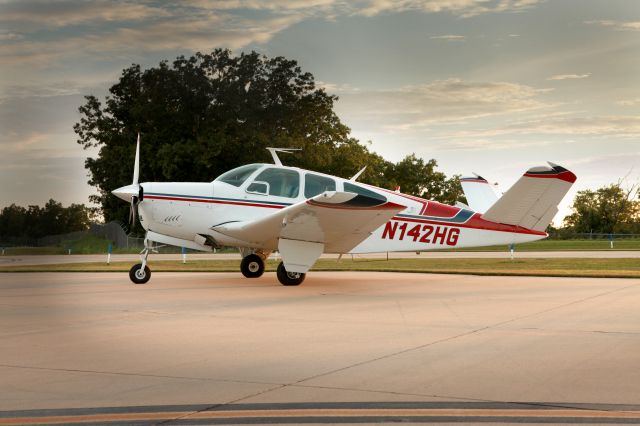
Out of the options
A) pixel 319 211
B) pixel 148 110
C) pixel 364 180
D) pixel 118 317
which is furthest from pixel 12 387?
pixel 364 180

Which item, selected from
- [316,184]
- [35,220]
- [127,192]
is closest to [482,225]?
[316,184]

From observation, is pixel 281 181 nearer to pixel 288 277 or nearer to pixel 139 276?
pixel 288 277

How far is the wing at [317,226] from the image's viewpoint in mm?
13352

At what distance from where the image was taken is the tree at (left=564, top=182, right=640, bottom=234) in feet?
310

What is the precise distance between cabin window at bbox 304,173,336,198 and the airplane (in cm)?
2

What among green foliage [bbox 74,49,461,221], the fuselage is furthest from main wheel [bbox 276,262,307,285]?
green foliage [bbox 74,49,461,221]

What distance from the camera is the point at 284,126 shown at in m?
35.4

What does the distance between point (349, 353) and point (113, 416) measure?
9.10 ft

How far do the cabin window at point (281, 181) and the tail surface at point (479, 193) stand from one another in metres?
4.38

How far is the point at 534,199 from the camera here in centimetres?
1578

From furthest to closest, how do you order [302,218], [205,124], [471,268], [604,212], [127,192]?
[604,212], [205,124], [471,268], [127,192], [302,218]

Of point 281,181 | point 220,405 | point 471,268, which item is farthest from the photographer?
point 471,268

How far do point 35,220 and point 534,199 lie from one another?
38.4 ft

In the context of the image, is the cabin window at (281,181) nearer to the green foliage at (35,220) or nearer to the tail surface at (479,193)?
the tail surface at (479,193)
